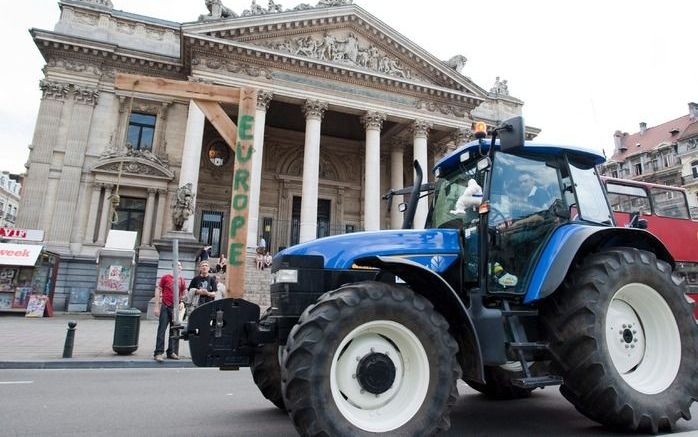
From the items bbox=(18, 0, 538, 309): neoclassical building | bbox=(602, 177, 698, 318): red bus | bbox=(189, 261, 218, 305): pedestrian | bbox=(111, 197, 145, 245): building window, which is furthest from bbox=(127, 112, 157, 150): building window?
bbox=(602, 177, 698, 318): red bus

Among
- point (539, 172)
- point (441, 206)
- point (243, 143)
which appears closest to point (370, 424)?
point (441, 206)

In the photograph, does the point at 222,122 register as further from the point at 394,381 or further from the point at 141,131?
the point at 141,131

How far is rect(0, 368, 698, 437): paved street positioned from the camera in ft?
12.9

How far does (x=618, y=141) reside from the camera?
2282 inches

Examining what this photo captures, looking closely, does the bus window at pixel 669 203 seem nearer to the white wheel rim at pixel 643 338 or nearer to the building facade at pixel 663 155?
the white wheel rim at pixel 643 338

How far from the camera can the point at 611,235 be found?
14.3 ft

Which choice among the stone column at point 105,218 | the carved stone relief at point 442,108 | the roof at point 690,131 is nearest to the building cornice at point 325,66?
the carved stone relief at point 442,108

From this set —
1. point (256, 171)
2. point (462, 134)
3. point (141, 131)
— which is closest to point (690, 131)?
point (462, 134)

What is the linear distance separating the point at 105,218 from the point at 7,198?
5617 centimetres

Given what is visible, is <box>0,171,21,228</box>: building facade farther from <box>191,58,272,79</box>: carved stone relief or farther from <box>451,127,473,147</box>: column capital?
<box>451,127,473,147</box>: column capital

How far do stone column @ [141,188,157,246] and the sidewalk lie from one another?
28.9 feet

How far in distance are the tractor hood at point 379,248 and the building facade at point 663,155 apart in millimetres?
45573

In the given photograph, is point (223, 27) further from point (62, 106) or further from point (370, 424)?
point (370, 424)

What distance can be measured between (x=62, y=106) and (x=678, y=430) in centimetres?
2860
